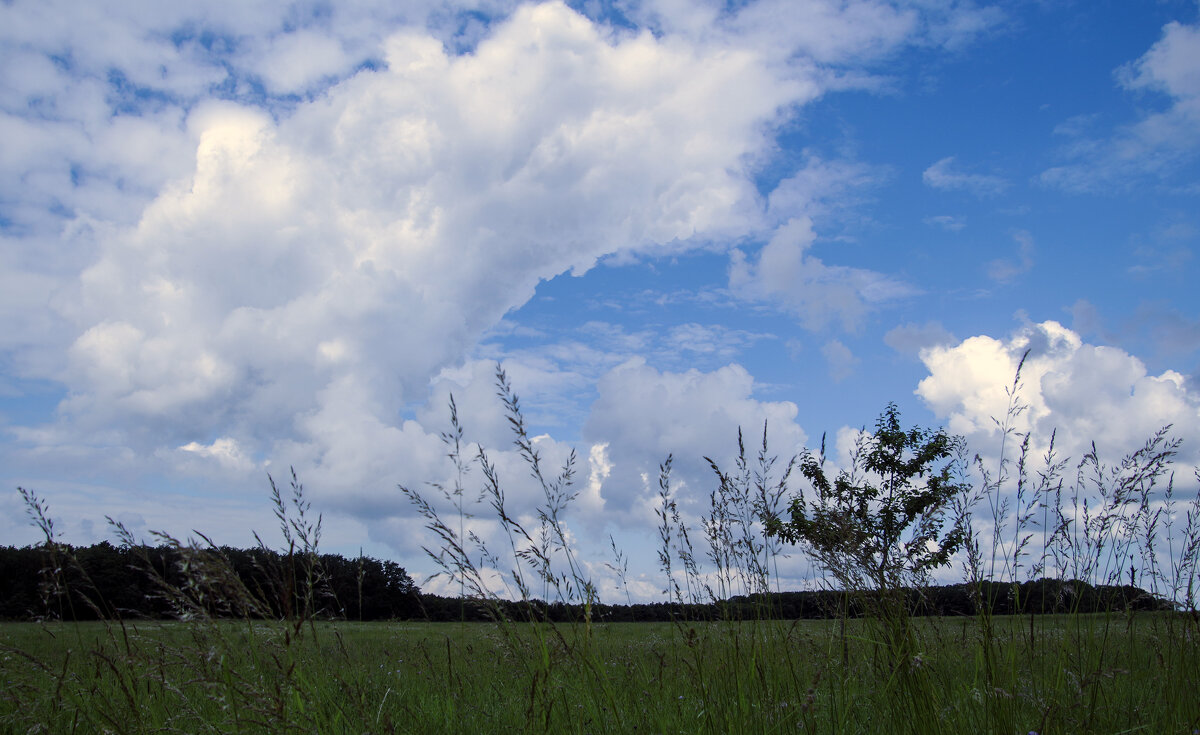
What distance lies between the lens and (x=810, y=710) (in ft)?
7.80

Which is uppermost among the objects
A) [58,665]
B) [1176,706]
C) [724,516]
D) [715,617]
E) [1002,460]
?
[1002,460]

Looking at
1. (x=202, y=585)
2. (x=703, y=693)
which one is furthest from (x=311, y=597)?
(x=703, y=693)

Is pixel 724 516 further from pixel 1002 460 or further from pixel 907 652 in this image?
pixel 1002 460

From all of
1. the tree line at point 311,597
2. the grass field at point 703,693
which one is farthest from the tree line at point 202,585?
the grass field at point 703,693

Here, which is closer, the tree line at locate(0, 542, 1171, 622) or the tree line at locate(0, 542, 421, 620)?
the tree line at locate(0, 542, 421, 620)

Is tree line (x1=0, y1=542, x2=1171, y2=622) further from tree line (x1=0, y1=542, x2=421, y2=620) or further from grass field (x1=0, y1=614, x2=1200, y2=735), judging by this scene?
grass field (x1=0, y1=614, x2=1200, y2=735)

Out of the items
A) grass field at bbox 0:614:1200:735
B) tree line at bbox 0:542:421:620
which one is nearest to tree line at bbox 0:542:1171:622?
tree line at bbox 0:542:421:620

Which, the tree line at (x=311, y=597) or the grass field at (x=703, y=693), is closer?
the grass field at (x=703, y=693)

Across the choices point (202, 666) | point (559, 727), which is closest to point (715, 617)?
point (559, 727)

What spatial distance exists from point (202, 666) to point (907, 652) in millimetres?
2837

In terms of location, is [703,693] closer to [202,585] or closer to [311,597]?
[311,597]

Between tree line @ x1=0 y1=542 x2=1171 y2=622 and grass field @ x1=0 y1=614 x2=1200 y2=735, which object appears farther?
tree line @ x1=0 y1=542 x2=1171 y2=622

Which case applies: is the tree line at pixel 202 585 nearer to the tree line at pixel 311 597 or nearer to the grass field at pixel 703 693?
the tree line at pixel 311 597

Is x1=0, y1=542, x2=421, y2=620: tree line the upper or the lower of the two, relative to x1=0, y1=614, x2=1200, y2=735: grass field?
upper
